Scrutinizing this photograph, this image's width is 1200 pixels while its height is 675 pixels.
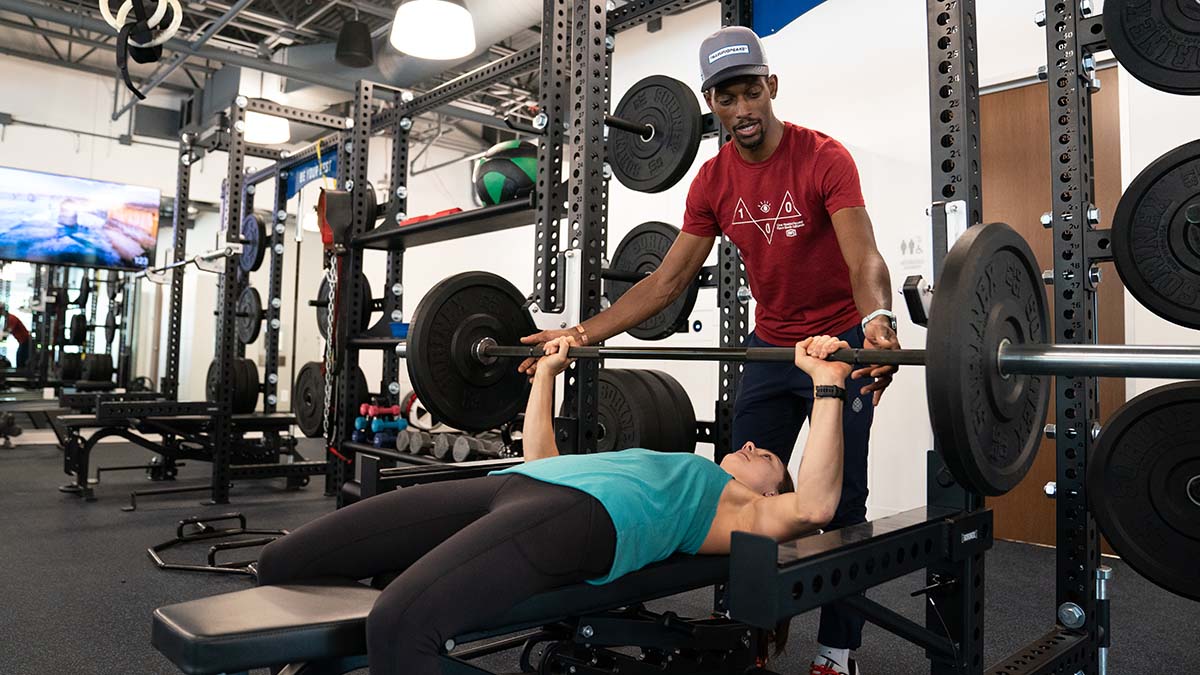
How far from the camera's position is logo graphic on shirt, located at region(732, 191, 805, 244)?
2.02m

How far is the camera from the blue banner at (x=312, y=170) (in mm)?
4938

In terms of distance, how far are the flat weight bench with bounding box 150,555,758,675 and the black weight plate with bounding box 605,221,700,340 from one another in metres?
1.50

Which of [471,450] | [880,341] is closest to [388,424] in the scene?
[471,450]

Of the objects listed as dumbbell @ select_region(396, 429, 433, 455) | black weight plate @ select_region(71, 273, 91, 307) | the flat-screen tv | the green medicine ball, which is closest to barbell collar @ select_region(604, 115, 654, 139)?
the green medicine ball

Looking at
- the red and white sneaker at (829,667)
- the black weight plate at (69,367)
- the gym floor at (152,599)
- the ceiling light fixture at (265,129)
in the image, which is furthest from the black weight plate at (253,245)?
the red and white sneaker at (829,667)

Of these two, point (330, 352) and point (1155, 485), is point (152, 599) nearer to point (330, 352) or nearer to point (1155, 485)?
point (330, 352)

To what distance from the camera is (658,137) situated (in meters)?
2.88

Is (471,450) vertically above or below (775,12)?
below

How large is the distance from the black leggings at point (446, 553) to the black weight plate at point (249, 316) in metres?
4.19

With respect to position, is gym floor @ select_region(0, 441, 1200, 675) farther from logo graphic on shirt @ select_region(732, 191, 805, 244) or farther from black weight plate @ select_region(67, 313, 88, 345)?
black weight plate @ select_region(67, 313, 88, 345)

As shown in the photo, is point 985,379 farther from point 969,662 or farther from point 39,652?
point 39,652

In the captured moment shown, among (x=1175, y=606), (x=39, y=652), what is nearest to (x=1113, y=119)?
(x=1175, y=606)

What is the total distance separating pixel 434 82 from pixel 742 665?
728 cm

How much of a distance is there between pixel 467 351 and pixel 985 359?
5.31 feet
